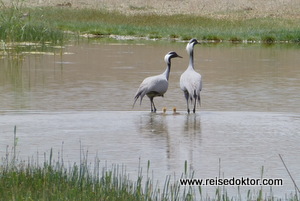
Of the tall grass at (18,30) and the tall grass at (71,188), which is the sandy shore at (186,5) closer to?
the tall grass at (18,30)

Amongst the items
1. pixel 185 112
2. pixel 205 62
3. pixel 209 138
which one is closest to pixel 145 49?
pixel 205 62

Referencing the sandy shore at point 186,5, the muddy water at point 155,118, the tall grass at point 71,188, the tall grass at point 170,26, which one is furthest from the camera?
the sandy shore at point 186,5

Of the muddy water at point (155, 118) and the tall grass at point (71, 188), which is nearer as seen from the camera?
the tall grass at point (71, 188)

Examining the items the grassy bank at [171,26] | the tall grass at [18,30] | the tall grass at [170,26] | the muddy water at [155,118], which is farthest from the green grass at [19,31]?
the muddy water at [155,118]

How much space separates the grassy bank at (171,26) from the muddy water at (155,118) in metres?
8.19

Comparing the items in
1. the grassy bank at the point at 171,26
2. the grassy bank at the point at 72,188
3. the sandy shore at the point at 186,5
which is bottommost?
the grassy bank at the point at 171,26

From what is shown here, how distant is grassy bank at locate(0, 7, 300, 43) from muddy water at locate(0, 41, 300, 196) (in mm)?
8189

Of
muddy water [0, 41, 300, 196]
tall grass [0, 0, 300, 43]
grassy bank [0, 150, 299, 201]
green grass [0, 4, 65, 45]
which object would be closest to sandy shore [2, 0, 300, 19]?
tall grass [0, 0, 300, 43]

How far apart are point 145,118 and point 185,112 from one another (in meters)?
1.20

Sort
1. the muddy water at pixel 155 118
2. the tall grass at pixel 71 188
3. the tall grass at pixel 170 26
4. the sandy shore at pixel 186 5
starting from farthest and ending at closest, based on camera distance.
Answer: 1. the sandy shore at pixel 186 5
2. the tall grass at pixel 170 26
3. the muddy water at pixel 155 118
4. the tall grass at pixel 71 188

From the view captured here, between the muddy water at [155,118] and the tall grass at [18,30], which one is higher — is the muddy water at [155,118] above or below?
below

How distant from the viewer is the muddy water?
9914 millimetres

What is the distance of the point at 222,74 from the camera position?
23.2 meters

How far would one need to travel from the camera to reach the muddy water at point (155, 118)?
991cm
